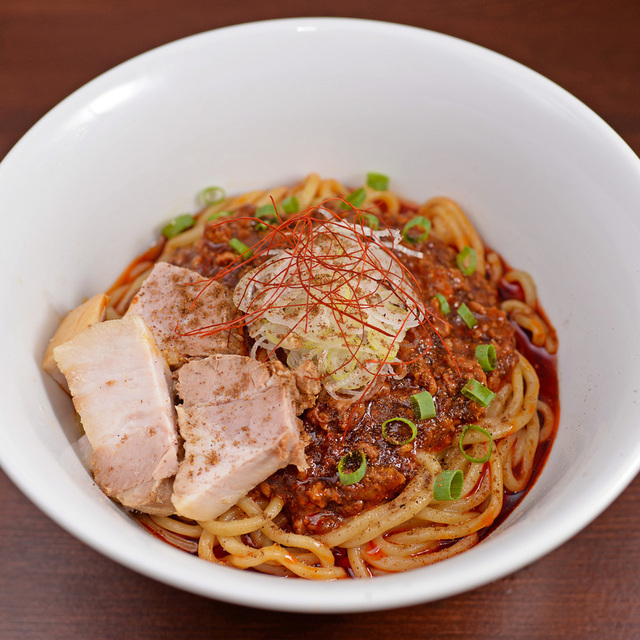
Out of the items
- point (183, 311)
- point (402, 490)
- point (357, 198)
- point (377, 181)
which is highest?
point (377, 181)

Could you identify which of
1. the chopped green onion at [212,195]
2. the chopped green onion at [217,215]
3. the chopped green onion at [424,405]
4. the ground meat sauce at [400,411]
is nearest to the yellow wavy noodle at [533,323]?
the ground meat sauce at [400,411]

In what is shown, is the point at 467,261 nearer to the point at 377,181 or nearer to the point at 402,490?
the point at 377,181

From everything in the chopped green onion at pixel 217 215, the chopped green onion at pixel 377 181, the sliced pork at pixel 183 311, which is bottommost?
the sliced pork at pixel 183 311

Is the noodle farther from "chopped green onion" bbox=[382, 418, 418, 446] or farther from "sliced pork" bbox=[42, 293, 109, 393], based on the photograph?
"sliced pork" bbox=[42, 293, 109, 393]

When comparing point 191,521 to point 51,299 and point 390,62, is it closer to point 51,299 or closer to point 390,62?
point 51,299

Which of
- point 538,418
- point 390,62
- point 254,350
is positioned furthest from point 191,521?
point 390,62

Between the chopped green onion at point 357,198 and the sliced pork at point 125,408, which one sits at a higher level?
the chopped green onion at point 357,198

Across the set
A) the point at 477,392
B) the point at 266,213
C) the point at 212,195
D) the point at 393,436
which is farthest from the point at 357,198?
the point at 393,436

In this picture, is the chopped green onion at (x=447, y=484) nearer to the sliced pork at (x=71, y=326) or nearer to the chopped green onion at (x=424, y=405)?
the chopped green onion at (x=424, y=405)
